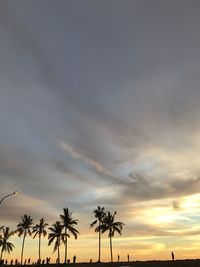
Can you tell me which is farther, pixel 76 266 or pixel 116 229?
pixel 116 229

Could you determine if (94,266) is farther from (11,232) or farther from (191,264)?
(11,232)

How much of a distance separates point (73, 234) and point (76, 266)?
A: 13.2 metres

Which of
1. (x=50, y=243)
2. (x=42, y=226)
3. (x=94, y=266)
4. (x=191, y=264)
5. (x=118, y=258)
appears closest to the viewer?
(x=191, y=264)

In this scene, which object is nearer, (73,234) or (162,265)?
(162,265)

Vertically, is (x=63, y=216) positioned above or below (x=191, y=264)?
above

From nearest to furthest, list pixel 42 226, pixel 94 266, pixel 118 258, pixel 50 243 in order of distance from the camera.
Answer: pixel 94 266 → pixel 118 258 → pixel 50 243 → pixel 42 226

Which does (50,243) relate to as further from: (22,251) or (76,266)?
(22,251)

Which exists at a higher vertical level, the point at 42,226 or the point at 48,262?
the point at 42,226

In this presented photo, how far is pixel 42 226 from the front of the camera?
130m

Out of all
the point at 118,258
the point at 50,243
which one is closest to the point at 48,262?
the point at 50,243

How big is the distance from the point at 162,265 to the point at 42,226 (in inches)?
2469

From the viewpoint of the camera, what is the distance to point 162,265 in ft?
249

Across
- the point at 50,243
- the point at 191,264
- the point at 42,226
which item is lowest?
the point at 191,264

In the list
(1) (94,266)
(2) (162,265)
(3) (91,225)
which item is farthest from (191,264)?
(3) (91,225)
